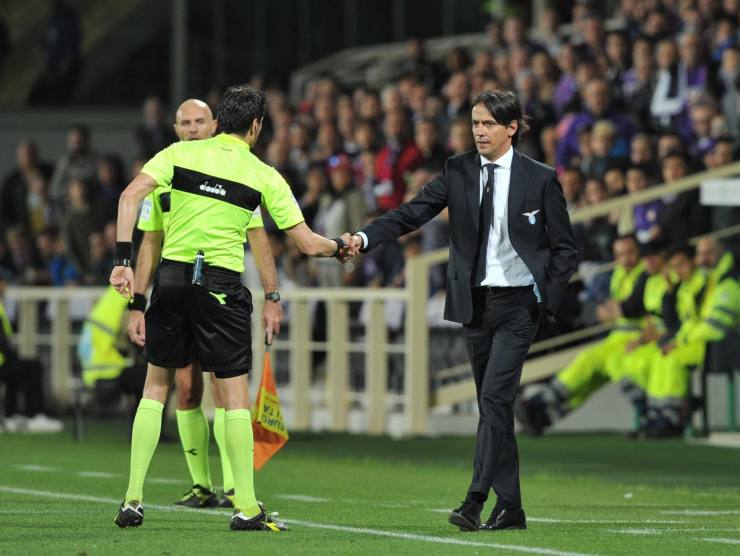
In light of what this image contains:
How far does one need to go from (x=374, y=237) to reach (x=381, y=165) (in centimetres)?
1097

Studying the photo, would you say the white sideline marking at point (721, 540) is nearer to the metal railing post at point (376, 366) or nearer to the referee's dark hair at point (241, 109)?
the referee's dark hair at point (241, 109)

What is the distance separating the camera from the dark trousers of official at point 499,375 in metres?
Answer: 9.53

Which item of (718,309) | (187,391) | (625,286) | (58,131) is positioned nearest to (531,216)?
(187,391)

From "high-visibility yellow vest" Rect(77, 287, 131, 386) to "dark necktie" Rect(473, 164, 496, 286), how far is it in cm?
922

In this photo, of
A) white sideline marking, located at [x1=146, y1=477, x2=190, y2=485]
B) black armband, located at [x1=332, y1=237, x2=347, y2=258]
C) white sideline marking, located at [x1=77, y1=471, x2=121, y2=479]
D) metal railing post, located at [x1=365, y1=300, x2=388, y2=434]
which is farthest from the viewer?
metal railing post, located at [x1=365, y1=300, x2=388, y2=434]

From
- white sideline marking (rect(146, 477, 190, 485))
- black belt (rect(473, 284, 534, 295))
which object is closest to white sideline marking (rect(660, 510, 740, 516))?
black belt (rect(473, 284, 534, 295))

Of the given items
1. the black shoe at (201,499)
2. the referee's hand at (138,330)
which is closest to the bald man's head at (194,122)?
the referee's hand at (138,330)

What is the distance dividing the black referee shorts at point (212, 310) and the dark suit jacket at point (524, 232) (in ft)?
2.52

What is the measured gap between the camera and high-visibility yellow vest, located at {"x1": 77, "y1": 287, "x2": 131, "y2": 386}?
18.5 metres

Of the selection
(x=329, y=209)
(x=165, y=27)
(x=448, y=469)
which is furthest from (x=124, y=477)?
(x=165, y=27)

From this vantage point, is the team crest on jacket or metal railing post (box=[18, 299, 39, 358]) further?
metal railing post (box=[18, 299, 39, 358])

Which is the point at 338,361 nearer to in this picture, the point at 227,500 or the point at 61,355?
the point at 61,355

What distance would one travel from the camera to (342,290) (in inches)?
750

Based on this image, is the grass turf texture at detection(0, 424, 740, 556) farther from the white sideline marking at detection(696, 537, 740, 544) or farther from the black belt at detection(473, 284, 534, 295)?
the black belt at detection(473, 284, 534, 295)
